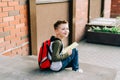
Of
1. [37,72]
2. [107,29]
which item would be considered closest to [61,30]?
[37,72]

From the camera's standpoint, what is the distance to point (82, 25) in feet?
20.3

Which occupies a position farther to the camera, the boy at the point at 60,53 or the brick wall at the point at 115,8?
the brick wall at the point at 115,8

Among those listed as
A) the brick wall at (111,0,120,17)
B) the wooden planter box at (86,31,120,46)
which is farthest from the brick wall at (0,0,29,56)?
the brick wall at (111,0,120,17)

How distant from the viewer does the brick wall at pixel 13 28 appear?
3.08 m

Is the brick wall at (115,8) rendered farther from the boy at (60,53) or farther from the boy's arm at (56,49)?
the boy's arm at (56,49)

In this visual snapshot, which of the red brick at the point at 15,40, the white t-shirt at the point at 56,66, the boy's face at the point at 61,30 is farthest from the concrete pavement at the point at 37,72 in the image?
the red brick at the point at 15,40

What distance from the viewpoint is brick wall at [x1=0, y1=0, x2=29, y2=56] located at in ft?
10.1

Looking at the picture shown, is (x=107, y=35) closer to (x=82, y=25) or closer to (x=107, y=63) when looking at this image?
(x=82, y=25)

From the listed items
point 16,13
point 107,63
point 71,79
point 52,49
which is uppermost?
point 16,13

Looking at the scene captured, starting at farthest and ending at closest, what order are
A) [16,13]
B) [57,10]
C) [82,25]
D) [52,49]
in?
1. [82,25]
2. [57,10]
3. [16,13]
4. [52,49]

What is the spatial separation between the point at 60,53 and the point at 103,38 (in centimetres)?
358

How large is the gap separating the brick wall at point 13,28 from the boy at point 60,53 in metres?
0.98

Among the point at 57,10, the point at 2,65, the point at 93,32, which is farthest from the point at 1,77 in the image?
the point at 93,32

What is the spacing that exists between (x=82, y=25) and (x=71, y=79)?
13.8ft
